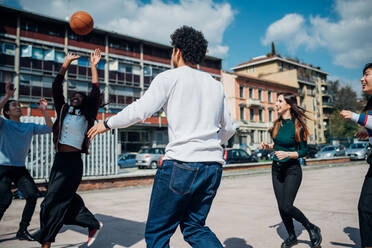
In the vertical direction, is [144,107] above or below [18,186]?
above

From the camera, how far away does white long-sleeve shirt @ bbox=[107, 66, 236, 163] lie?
216 cm

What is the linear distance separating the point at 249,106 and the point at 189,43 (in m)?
47.6

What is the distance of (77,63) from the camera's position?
3516cm

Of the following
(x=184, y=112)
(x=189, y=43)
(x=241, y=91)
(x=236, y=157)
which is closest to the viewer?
(x=184, y=112)

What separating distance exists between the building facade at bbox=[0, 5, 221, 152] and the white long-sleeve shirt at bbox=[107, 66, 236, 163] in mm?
26140

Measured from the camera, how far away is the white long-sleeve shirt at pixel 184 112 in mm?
2164

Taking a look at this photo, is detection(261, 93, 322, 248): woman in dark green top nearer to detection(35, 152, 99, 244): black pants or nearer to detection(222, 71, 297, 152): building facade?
detection(35, 152, 99, 244): black pants

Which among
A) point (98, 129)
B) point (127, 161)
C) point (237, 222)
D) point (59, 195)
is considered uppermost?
point (98, 129)

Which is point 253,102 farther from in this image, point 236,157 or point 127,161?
point 127,161

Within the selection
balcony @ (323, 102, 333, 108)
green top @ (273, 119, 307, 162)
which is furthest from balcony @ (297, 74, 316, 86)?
green top @ (273, 119, 307, 162)

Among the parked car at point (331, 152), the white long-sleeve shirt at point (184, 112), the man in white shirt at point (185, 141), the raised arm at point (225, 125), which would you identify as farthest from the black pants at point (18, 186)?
the parked car at point (331, 152)

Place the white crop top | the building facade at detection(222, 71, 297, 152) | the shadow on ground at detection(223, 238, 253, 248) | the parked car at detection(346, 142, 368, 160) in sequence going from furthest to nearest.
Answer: the building facade at detection(222, 71, 297, 152) < the parked car at detection(346, 142, 368, 160) < the shadow on ground at detection(223, 238, 253, 248) < the white crop top

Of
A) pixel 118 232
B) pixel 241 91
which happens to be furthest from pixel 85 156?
pixel 241 91

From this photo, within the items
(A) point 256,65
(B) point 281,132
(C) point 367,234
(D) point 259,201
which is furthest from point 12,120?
(A) point 256,65
